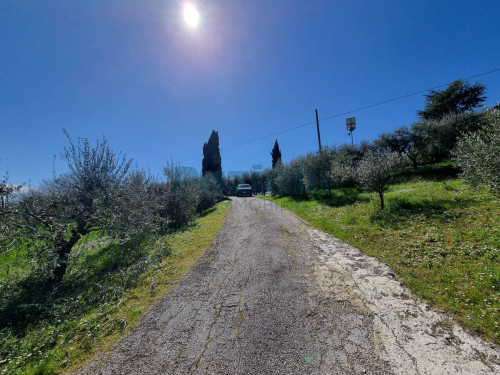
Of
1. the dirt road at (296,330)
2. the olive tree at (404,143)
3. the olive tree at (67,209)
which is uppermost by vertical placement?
the olive tree at (404,143)

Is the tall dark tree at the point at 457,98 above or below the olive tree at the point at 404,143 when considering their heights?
above

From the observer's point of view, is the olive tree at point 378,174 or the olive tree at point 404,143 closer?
the olive tree at point 378,174

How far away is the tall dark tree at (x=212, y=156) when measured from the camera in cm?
3272

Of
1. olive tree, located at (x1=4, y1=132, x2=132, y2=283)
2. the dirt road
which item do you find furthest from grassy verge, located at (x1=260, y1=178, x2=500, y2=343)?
olive tree, located at (x1=4, y1=132, x2=132, y2=283)

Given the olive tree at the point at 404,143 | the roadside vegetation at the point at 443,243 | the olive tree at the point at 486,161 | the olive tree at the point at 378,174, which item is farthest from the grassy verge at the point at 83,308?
the olive tree at the point at 404,143

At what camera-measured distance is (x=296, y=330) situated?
262 centimetres

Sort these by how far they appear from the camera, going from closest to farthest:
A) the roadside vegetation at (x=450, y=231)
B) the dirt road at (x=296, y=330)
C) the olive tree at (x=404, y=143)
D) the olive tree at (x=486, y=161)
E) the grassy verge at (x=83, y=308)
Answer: the dirt road at (x=296, y=330)
the grassy verge at (x=83, y=308)
the roadside vegetation at (x=450, y=231)
the olive tree at (x=486, y=161)
the olive tree at (x=404, y=143)

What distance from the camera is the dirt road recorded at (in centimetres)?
213

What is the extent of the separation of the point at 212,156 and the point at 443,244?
31335 mm

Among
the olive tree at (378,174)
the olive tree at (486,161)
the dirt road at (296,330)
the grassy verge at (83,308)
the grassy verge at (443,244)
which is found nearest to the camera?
the dirt road at (296,330)

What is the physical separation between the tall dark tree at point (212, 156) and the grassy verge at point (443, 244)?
85.3ft

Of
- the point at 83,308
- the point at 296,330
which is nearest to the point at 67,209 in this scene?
the point at 83,308

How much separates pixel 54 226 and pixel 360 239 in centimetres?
941

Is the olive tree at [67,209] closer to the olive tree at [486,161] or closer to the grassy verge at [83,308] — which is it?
the grassy verge at [83,308]
